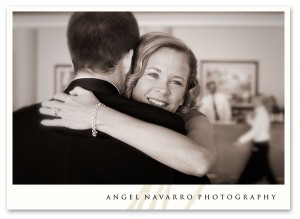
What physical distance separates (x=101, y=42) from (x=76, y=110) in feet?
Result: 1.11

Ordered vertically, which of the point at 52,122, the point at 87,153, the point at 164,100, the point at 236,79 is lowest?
the point at 87,153

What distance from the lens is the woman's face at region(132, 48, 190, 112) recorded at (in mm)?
1851

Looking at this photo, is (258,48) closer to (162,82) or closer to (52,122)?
(162,82)

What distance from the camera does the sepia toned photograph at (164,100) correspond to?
184 cm

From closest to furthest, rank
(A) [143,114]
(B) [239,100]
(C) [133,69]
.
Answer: (A) [143,114] < (C) [133,69] < (B) [239,100]

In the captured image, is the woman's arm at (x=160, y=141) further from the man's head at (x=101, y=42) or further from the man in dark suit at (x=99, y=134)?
the man's head at (x=101, y=42)

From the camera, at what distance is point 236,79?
6.56 ft

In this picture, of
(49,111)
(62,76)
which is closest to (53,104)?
(49,111)

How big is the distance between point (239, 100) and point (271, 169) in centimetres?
39

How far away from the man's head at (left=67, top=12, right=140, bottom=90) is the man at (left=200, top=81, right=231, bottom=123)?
0.45 metres
